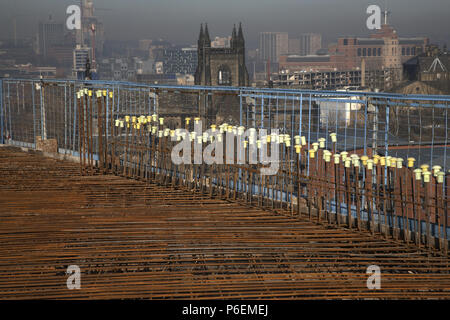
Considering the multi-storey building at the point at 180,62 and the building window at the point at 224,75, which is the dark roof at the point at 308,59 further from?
the building window at the point at 224,75

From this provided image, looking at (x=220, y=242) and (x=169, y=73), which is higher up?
(x=169, y=73)

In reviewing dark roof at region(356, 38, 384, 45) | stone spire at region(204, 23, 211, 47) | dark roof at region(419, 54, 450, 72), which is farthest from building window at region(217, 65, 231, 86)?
dark roof at region(356, 38, 384, 45)

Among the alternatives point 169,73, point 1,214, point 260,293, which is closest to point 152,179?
point 1,214

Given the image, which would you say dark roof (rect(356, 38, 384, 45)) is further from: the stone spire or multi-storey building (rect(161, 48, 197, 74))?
the stone spire

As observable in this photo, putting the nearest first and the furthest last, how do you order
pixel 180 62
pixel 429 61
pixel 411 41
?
1. pixel 429 61
2. pixel 180 62
3. pixel 411 41

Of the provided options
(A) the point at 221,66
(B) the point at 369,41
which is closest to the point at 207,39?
(A) the point at 221,66

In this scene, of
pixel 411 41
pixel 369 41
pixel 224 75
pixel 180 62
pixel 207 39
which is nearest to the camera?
pixel 224 75

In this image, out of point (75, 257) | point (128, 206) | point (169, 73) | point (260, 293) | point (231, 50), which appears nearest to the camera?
point (260, 293)

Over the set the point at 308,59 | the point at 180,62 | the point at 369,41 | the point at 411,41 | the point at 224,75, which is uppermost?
the point at 369,41

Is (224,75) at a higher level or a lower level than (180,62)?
lower

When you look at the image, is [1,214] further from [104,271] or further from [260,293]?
[260,293]

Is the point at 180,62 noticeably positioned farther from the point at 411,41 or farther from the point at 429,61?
the point at 429,61

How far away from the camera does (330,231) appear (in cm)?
562
